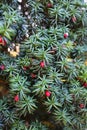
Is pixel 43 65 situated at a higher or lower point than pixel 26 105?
higher

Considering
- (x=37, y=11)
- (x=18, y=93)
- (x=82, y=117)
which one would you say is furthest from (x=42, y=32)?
(x=82, y=117)

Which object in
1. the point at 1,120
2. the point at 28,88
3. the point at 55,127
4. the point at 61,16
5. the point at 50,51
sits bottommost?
the point at 55,127

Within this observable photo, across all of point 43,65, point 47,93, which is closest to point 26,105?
point 47,93

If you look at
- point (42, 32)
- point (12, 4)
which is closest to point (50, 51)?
point (42, 32)

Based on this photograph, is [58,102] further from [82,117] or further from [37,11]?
Answer: [37,11]

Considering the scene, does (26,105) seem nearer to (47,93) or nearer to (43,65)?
(47,93)

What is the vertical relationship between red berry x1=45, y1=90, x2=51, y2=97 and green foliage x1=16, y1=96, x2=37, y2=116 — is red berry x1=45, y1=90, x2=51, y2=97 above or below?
above

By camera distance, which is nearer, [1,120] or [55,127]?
[1,120]

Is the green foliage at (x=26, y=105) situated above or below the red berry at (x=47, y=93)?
below

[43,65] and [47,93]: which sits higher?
[43,65]

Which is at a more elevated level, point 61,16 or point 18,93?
point 61,16
